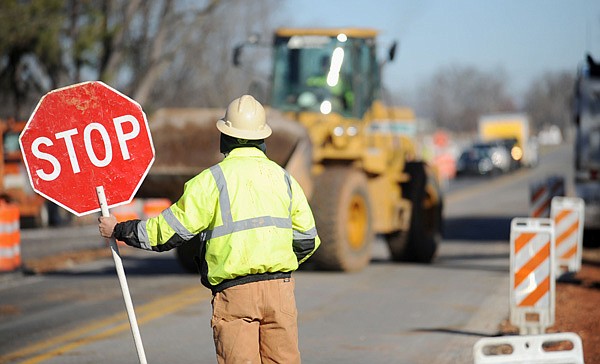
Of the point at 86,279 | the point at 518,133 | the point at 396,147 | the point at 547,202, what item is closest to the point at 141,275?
the point at 86,279

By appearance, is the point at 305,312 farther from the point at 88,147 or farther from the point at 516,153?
the point at 516,153

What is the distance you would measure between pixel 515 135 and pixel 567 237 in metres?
54.8

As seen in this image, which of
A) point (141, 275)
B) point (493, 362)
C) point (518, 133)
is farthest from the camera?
point (518, 133)

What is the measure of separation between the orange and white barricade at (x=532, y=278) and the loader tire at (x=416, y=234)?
708 cm

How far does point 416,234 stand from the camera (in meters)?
17.2

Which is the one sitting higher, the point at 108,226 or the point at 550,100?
the point at 108,226

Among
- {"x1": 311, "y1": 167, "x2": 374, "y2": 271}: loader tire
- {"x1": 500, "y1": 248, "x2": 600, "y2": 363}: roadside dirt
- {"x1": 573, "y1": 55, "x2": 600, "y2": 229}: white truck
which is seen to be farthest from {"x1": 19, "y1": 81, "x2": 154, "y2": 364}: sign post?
{"x1": 573, "y1": 55, "x2": 600, "y2": 229}: white truck

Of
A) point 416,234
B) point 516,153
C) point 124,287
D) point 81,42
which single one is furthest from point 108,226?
point 516,153

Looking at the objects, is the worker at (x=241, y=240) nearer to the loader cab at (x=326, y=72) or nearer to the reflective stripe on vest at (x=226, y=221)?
the reflective stripe on vest at (x=226, y=221)

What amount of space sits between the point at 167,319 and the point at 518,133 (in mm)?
59574

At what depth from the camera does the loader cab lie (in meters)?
16.2

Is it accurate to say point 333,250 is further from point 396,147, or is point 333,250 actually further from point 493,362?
point 493,362

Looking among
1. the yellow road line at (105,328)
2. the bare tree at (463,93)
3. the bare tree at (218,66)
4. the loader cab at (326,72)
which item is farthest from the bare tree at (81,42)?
the bare tree at (463,93)

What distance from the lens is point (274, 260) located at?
5590 mm
